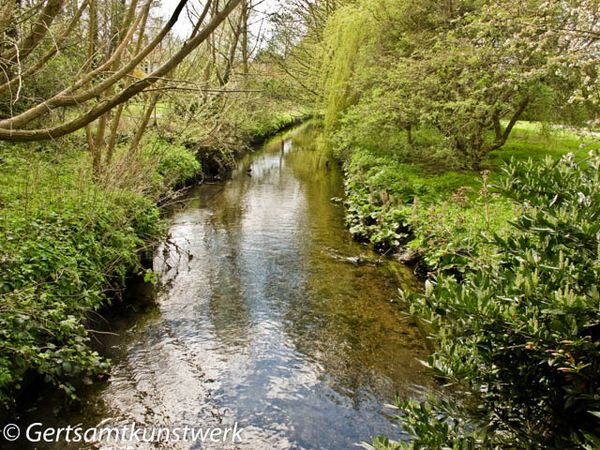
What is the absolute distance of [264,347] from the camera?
5656mm

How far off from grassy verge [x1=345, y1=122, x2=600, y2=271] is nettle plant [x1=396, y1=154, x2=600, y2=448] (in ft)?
5.66

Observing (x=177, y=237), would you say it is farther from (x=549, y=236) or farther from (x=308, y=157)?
(x=308, y=157)

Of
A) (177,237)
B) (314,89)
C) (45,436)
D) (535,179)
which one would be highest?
(314,89)

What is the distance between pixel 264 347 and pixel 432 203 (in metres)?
5.00

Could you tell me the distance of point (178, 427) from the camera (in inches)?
165

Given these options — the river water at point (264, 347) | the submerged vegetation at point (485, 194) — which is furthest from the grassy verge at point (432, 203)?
the river water at point (264, 347)

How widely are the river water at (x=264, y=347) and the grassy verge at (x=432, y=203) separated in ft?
2.24

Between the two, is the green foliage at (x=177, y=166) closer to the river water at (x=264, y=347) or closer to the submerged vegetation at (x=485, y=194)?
the river water at (x=264, y=347)

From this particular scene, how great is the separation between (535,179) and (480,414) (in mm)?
1479

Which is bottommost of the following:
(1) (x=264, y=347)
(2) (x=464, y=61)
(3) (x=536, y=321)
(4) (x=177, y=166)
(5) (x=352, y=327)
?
(1) (x=264, y=347)

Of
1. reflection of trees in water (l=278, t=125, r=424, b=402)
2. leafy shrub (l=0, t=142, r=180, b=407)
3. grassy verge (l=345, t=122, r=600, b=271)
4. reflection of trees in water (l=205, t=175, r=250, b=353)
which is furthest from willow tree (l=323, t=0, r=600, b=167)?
leafy shrub (l=0, t=142, r=180, b=407)

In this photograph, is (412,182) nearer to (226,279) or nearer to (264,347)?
(226,279)

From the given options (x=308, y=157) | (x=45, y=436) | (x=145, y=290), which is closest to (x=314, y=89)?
(x=308, y=157)

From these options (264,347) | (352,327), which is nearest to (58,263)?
(264,347)
